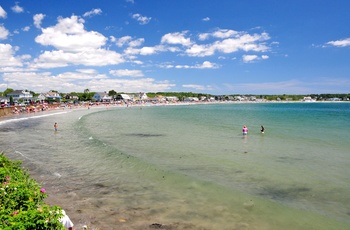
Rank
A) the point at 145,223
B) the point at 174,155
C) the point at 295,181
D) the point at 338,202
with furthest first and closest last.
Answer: the point at 174,155, the point at 295,181, the point at 338,202, the point at 145,223

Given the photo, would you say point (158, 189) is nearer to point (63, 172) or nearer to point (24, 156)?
point (63, 172)

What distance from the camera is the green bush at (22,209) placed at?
20.9 ft

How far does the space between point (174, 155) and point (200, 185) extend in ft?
26.5

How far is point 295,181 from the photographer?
16188 millimetres

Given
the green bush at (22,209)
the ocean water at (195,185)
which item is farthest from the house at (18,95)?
the green bush at (22,209)

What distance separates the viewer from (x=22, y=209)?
7777 mm

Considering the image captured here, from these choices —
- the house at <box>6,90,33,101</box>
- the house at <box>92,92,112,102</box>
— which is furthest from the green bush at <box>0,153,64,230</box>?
the house at <box>92,92,112,102</box>

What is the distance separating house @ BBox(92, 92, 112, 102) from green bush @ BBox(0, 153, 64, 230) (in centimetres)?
18512

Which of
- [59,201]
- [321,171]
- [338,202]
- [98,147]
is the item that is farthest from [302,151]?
[59,201]

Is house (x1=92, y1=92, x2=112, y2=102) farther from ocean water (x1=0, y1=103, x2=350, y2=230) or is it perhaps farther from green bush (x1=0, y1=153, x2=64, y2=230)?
green bush (x1=0, y1=153, x2=64, y2=230)

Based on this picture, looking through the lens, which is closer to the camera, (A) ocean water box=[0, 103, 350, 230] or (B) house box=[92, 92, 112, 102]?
(A) ocean water box=[0, 103, 350, 230]

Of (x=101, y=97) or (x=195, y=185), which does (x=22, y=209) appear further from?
(x=101, y=97)

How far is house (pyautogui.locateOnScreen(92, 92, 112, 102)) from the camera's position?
191 meters

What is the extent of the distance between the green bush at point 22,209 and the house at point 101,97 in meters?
185
